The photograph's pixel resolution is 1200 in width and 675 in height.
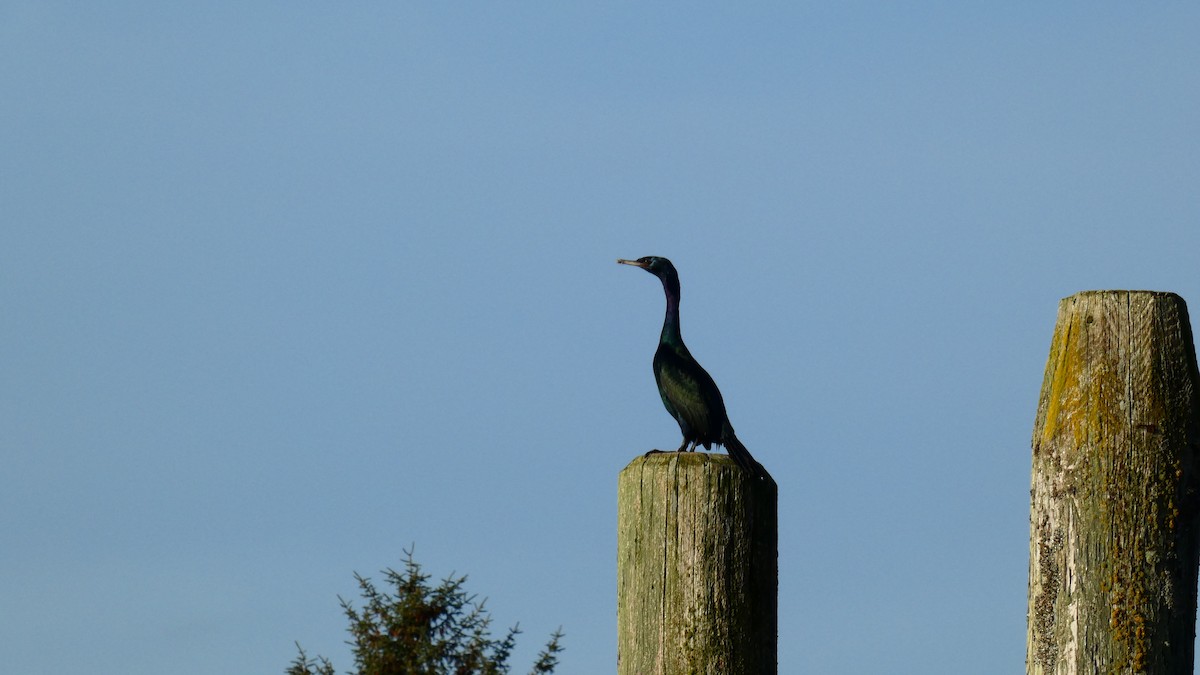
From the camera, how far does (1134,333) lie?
4742 mm

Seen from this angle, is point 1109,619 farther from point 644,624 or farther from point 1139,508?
point 644,624

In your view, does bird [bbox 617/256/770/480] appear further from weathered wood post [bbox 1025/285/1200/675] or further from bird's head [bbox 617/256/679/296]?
Result: weathered wood post [bbox 1025/285/1200/675]

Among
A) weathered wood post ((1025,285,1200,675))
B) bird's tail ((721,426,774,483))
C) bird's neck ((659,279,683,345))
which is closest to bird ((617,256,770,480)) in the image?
bird's neck ((659,279,683,345))

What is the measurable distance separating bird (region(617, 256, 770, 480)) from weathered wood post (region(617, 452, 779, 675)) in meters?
3.14

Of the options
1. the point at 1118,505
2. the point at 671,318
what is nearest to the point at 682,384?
the point at 671,318

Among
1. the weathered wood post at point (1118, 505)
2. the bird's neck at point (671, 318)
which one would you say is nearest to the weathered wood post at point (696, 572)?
the weathered wood post at point (1118, 505)

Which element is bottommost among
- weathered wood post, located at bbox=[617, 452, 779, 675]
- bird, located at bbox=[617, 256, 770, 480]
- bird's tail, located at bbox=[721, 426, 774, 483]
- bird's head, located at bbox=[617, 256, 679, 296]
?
weathered wood post, located at bbox=[617, 452, 779, 675]

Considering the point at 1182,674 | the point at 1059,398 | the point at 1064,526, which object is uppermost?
the point at 1059,398

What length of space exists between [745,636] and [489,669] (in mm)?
8050

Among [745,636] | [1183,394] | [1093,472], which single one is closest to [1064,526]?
[1093,472]

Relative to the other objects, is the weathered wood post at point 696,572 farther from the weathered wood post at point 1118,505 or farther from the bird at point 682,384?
the bird at point 682,384

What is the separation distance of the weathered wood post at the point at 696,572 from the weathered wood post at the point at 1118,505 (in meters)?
0.87

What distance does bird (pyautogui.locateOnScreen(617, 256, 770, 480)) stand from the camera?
8352 mm

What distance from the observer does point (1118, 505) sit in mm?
4586
